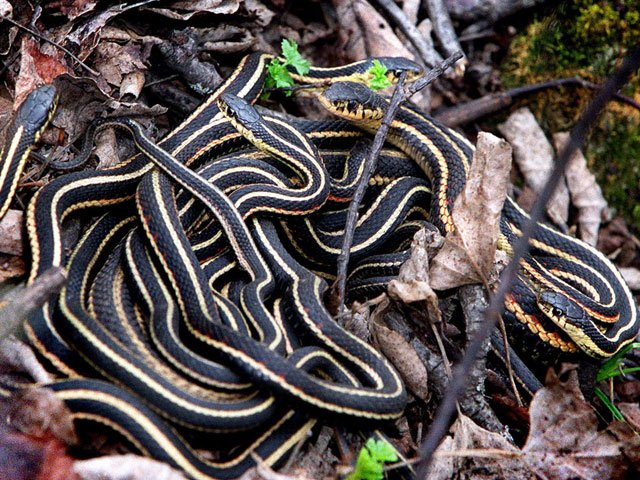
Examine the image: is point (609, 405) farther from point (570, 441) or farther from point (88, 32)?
point (88, 32)

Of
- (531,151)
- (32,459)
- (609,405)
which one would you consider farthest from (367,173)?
(531,151)

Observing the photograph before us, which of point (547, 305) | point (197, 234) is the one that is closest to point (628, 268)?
point (547, 305)

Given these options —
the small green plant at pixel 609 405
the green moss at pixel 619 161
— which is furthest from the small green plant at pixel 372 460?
the green moss at pixel 619 161

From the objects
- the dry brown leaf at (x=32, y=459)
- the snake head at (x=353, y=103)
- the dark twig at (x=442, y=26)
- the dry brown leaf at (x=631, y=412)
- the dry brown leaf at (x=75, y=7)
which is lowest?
the dry brown leaf at (x=631, y=412)

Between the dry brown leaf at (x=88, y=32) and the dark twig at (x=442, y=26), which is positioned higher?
the dark twig at (x=442, y=26)

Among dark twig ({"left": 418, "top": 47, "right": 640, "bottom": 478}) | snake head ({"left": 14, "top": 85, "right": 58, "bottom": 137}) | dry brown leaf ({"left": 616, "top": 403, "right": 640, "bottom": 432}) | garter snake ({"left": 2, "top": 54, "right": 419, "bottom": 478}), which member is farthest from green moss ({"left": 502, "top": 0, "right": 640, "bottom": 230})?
dark twig ({"left": 418, "top": 47, "right": 640, "bottom": 478})

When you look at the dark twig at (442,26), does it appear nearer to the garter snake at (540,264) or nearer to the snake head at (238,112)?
the garter snake at (540,264)
